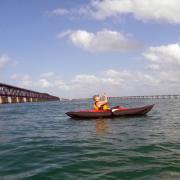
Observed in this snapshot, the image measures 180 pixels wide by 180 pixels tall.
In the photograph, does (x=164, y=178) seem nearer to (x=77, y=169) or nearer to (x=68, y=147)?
(x=77, y=169)

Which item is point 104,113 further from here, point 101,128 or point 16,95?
point 16,95

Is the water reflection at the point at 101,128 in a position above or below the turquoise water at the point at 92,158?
above

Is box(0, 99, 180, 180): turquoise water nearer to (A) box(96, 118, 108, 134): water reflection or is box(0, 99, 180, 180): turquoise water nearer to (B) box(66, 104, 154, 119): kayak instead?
(A) box(96, 118, 108, 134): water reflection

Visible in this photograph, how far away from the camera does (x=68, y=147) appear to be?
13203 millimetres

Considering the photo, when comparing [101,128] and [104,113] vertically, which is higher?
[104,113]

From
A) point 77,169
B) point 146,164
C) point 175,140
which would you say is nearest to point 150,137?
point 175,140

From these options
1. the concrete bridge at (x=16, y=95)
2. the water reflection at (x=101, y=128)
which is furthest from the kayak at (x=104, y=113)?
the concrete bridge at (x=16, y=95)

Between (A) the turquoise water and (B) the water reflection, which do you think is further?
(B) the water reflection

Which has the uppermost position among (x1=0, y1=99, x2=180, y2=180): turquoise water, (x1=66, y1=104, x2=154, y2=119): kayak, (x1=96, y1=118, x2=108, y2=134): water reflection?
(x1=66, y1=104, x2=154, y2=119): kayak

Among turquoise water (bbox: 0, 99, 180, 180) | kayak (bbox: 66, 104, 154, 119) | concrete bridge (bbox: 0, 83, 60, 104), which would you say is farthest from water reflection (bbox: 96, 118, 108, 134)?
concrete bridge (bbox: 0, 83, 60, 104)

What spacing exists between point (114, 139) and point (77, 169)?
571 cm

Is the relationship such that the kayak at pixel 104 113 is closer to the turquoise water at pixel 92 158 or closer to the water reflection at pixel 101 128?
the water reflection at pixel 101 128

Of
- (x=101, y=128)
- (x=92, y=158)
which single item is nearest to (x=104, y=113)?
(x=101, y=128)

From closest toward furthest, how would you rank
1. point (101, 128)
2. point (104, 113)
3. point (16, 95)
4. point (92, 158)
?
point (92, 158) < point (101, 128) < point (104, 113) < point (16, 95)
